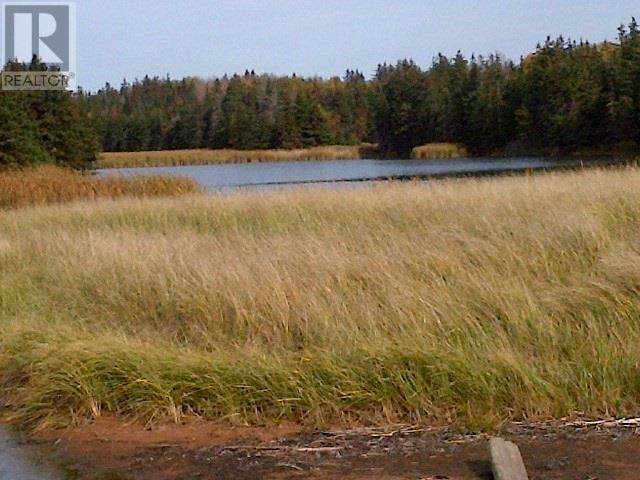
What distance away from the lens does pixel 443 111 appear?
7650cm

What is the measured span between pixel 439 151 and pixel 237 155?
65.0 feet

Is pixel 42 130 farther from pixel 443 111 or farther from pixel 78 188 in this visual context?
pixel 443 111

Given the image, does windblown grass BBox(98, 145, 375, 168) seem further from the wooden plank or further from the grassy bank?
the wooden plank

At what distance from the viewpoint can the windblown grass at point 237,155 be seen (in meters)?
67.2

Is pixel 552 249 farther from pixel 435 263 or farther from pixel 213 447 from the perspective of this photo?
pixel 213 447

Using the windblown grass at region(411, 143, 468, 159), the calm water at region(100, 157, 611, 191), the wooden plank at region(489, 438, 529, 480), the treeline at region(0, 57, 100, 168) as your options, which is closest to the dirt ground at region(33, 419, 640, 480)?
the wooden plank at region(489, 438, 529, 480)

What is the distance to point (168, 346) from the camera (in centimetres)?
605

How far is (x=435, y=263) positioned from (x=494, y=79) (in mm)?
73621

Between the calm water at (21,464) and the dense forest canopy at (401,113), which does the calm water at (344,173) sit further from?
the calm water at (21,464)

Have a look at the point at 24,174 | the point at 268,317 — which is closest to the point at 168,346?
the point at 268,317

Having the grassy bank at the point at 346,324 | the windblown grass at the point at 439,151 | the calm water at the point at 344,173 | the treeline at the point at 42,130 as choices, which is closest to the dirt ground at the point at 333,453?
the grassy bank at the point at 346,324

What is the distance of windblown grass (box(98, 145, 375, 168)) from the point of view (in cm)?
6725

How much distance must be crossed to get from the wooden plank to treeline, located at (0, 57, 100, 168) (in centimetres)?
3137

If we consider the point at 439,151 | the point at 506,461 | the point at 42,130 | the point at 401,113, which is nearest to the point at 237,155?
the point at 401,113
